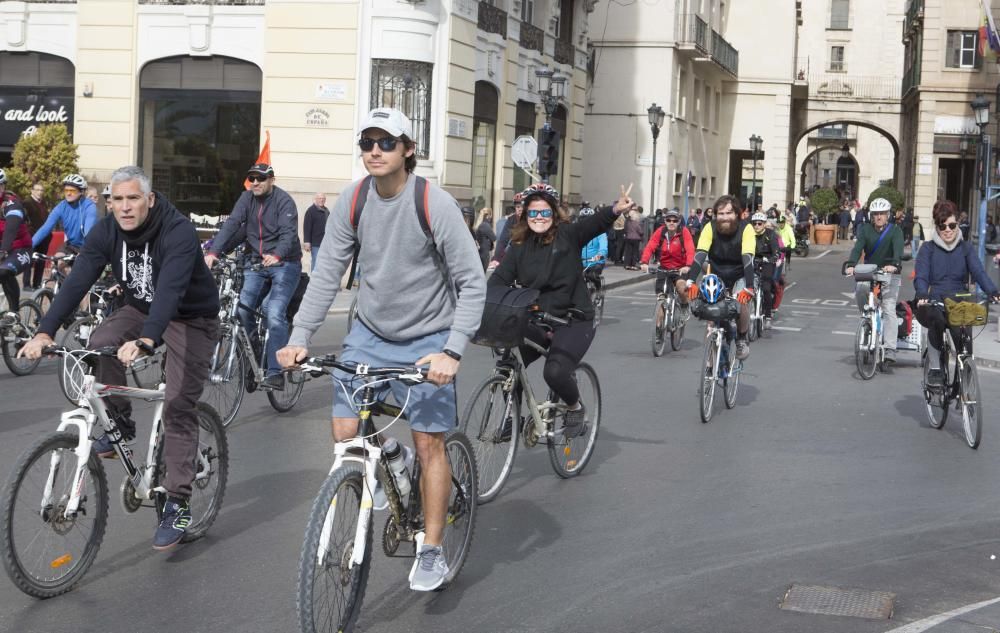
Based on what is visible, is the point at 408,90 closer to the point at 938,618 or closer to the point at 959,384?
the point at 959,384

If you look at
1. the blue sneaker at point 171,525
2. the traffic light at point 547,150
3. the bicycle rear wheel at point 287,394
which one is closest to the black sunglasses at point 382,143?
the blue sneaker at point 171,525

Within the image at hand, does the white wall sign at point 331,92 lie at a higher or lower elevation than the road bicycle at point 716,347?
higher

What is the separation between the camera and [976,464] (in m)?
9.23

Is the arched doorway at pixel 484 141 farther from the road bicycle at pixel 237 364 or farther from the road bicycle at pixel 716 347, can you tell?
the road bicycle at pixel 237 364

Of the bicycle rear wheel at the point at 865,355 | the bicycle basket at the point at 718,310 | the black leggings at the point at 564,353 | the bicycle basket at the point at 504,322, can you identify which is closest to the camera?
the bicycle basket at the point at 504,322

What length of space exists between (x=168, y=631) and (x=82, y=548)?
779 millimetres

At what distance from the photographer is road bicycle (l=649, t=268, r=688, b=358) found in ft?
51.8

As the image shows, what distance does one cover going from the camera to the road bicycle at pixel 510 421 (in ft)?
24.0

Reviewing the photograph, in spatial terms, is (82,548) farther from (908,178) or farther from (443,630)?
(908,178)

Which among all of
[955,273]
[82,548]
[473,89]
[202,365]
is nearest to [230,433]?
[202,365]

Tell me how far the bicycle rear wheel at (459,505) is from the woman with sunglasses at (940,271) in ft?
19.4

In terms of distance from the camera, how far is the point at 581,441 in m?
8.40

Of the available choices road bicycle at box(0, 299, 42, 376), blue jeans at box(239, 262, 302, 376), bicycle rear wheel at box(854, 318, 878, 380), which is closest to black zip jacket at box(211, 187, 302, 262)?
blue jeans at box(239, 262, 302, 376)

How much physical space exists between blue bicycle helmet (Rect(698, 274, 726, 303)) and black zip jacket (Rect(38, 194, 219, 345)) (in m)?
5.56
